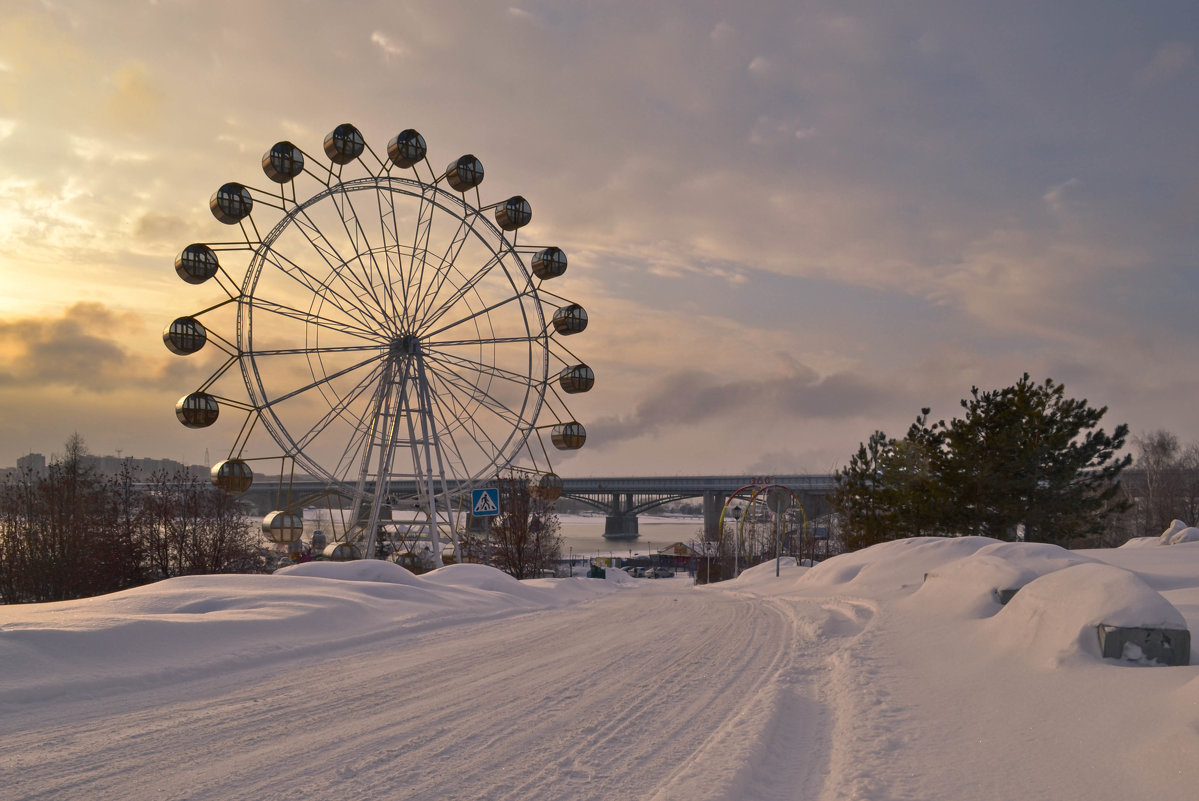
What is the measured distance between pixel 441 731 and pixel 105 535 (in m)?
35.3

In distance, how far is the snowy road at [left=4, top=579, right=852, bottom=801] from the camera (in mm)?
5137

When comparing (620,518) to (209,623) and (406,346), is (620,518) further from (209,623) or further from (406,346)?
(209,623)

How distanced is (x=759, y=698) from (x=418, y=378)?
780 inches

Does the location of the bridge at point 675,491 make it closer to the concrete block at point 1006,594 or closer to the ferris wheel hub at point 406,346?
the ferris wheel hub at point 406,346

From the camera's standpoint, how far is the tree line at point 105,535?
3344 centimetres

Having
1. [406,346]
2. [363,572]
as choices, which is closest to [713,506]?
[406,346]

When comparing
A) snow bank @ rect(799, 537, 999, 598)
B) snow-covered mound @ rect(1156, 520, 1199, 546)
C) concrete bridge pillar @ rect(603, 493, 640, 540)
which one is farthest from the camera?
concrete bridge pillar @ rect(603, 493, 640, 540)

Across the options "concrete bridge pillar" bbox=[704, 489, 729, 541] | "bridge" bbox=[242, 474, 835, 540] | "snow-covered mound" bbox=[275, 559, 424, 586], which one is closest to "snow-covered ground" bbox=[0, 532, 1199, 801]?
"snow-covered mound" bbox=[275, 559, 424, 586]

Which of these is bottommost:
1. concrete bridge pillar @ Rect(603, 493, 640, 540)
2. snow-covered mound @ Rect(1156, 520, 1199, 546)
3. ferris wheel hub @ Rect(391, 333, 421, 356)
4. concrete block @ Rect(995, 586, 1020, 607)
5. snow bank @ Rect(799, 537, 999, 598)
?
concrete bridge pillar @ Rect(603, 493, 640, 540)

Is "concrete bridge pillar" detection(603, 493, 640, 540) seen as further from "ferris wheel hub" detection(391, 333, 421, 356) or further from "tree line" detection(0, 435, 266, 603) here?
A: "ferris wheel hub" detection(391, 333, 421, 356)

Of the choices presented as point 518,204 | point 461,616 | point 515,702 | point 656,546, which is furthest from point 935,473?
point 656,546

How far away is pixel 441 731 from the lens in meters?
6.38

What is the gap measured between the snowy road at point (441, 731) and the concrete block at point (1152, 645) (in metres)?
2.68

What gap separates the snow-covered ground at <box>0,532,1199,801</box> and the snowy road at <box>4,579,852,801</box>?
0.10 feet
